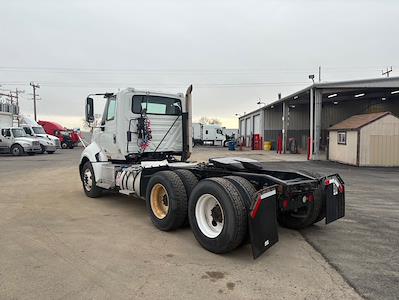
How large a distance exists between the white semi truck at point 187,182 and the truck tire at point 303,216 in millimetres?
16

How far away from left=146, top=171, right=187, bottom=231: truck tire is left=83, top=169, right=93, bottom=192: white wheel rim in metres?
2.97

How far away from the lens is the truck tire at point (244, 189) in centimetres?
433

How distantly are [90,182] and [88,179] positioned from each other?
13 cm

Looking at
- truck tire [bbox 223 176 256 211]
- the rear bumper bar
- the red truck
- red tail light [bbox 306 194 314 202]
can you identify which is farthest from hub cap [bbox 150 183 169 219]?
the red truck

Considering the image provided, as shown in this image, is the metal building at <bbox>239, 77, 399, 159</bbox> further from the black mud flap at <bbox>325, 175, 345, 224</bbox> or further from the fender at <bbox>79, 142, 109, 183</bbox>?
the black mud flap at <bbox>325, 175, 345, 224</bbox>

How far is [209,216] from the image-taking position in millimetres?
4898

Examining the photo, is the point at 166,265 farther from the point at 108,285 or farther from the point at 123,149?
the point at 123,149

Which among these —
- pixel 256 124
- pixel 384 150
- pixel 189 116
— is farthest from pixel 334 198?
pixel 256 124

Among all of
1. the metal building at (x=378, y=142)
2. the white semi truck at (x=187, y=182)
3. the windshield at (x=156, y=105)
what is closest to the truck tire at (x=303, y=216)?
the white semi truck at (x=187, y=182)

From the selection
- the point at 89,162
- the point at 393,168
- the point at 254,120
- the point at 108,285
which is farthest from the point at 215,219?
the point at 254,120

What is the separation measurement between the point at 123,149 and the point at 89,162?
1.38m

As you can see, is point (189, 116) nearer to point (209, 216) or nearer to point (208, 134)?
point (209, 216)

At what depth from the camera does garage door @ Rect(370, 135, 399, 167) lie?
666 inches

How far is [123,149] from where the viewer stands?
749cm
